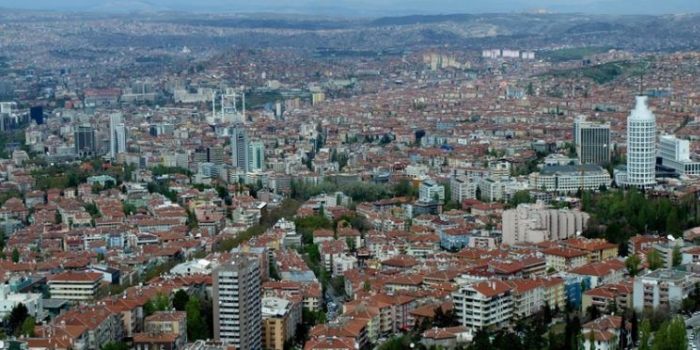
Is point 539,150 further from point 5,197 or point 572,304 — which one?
point 572,304

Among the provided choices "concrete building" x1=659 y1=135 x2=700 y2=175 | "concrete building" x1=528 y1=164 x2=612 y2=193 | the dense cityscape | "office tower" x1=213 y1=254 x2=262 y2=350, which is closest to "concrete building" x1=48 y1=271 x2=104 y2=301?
the dense cityscape

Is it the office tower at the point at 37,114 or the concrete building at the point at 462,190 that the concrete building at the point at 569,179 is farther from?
the office tower at the point at 37,114

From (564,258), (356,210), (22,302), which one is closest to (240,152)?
(356,210)

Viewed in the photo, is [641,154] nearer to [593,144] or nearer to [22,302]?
[593,144]

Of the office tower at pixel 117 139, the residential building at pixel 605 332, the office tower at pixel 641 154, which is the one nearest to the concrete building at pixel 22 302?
the residential building at pixel 605 332

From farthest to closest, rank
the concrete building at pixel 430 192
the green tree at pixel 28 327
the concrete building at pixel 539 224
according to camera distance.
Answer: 1. the concrete building at pixel 430 192
2. the concrete building at pixel 539 224
3. the green tree at pixel 28 327

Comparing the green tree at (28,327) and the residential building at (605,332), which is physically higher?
the residential building at (605,332)

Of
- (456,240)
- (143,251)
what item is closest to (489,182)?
(456,240)
